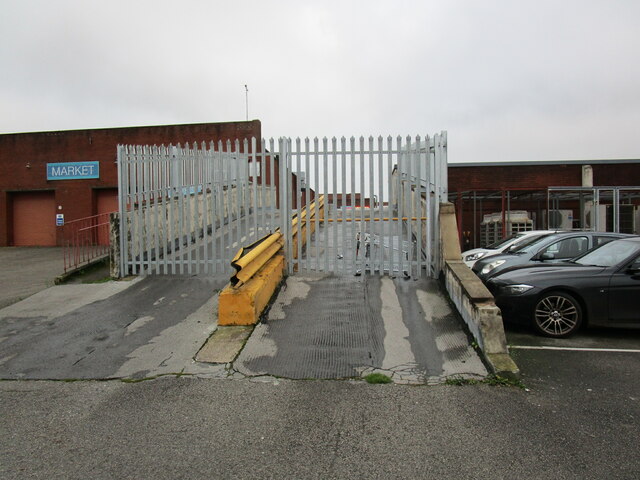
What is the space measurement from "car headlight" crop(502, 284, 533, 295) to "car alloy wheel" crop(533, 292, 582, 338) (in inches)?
9.1

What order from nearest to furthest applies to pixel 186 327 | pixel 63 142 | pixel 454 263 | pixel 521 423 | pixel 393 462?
pixel 393 462
pixel 521 423
pixel 186 327
pixel 454 263
pixel 63 142

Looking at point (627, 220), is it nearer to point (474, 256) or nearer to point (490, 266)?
point (474, 256)

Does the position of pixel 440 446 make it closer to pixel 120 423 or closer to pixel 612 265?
pixel 120 423

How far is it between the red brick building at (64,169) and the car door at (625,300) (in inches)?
633

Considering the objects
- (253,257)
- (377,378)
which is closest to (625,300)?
(377,378)

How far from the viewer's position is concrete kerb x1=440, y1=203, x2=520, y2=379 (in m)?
4.95

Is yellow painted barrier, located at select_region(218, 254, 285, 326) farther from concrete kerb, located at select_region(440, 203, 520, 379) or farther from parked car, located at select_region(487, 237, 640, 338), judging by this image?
parked car, located at select_region(487, 237, 640, 338)

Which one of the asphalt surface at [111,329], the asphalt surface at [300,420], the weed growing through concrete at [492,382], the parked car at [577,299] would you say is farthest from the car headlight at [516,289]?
the asphalt surface at [111,329]

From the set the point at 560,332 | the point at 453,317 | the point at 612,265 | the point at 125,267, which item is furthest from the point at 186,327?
the point at 612,265

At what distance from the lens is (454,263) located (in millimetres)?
7301

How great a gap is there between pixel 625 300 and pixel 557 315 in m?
0.93

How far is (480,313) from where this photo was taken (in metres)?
5.30

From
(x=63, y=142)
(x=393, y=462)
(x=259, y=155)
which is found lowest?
(x=393, y=462)

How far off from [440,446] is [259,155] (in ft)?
19.9
